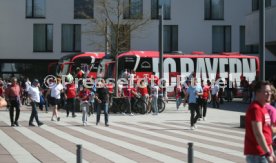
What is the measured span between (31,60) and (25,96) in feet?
57.1

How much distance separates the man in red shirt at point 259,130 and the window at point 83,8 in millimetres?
52572

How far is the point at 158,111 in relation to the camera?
3294cm

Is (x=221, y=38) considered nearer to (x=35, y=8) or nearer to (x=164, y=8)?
(x=164, y=8)

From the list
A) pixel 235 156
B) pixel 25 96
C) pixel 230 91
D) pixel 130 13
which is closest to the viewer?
pixel 235 156

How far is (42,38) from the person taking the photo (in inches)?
2373

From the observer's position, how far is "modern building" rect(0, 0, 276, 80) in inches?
2350

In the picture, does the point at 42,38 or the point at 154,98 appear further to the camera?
the point at 42,38

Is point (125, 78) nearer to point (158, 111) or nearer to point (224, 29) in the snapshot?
point (158, 111)

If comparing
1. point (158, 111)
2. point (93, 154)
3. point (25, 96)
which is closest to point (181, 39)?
point (25, 96)

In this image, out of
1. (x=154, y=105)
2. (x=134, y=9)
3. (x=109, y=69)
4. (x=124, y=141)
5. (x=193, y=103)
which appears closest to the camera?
(x=124, y=141)

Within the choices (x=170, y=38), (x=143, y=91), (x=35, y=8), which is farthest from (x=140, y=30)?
(x=143, y=91)

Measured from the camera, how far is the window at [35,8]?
6025 cm

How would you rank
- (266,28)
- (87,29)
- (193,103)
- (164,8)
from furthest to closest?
(164,8) → (87,29) → (266,28) → (193,103)

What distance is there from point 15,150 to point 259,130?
938 centimetres
